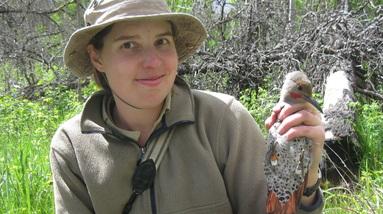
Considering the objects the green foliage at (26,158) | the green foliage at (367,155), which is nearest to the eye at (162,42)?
the green foliage at (26,158)

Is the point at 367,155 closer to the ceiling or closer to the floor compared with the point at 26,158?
closer to the floor

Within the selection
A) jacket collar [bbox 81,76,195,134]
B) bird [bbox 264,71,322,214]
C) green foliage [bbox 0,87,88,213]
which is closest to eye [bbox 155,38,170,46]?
jacket collar [bbox 81,76,195,134]

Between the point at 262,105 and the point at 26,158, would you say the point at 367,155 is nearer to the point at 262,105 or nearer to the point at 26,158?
the point at 262,105

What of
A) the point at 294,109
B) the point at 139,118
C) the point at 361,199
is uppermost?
the point at 294,109

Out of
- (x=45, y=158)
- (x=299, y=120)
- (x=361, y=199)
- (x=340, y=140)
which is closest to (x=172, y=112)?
(x=299, y=120)

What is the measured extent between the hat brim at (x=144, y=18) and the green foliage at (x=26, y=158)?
107 centimetres

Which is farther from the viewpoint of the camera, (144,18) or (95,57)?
(95,57)

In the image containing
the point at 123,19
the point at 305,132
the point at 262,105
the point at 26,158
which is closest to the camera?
the point at 305,132

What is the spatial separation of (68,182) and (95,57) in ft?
1.81

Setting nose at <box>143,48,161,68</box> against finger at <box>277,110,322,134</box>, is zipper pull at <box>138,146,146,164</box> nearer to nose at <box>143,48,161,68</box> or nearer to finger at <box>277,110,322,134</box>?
nose at <box>143,48,161,68</box>

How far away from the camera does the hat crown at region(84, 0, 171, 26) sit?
2006mm

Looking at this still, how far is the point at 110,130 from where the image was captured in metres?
2.16

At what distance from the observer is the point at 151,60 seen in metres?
1.97

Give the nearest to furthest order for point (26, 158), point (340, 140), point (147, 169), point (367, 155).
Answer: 1. point (147, 169)
2. point (26, 158)
3. point (340, 140)
4. point (367, 155)
